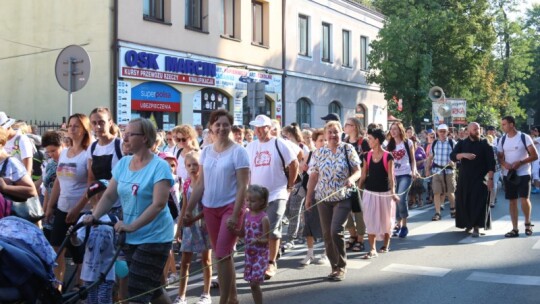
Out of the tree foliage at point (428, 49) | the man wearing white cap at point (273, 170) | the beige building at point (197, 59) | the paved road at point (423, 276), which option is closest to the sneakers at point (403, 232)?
the paved road at point (423, 276)

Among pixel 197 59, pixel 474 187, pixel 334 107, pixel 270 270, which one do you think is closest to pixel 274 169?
pixel 270 270

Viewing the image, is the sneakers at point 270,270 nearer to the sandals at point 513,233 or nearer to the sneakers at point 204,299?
the sneakers at point 204,299

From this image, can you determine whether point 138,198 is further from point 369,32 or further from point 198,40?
point 369,32

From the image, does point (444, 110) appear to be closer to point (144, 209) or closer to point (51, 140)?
point (51, 140)

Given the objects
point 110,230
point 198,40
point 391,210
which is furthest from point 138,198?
point 198,40

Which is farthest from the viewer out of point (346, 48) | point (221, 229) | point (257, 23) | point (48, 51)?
point (346, 48)

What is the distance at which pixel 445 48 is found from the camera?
94.3ft

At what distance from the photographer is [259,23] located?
24938 millimetres

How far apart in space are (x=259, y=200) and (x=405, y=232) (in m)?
5.10

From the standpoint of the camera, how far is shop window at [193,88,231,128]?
70.0ft

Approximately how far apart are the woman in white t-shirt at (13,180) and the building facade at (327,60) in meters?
20.6

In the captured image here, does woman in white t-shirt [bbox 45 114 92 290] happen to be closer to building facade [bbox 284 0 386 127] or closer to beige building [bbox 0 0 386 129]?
beige building [bbox 0 0 386 129]

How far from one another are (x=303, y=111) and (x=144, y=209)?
75.8 feet

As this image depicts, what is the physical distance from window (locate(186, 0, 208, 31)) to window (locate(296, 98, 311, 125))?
22.5ft
